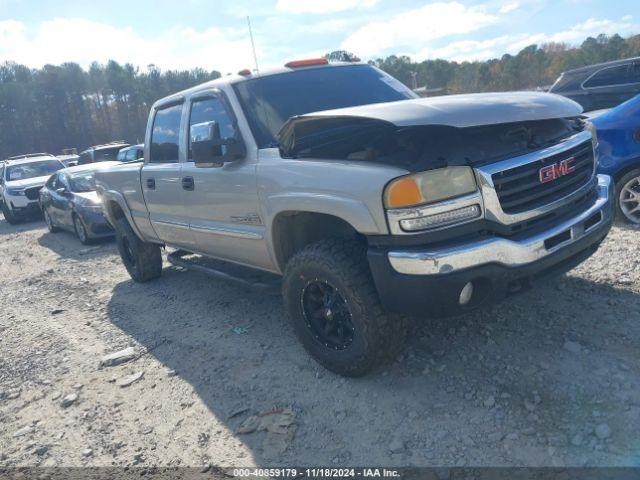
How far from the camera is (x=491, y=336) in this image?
350 centimetres

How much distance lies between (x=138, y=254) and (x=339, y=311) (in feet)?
12.1

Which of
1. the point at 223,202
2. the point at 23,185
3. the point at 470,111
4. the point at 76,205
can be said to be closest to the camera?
the point at 470,111

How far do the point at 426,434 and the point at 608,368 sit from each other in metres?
1.15

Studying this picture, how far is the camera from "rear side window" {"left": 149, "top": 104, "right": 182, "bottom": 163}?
15.4 feet

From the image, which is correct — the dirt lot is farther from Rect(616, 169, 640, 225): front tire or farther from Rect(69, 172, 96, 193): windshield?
Rect(69, 172, 96, 193): windshield

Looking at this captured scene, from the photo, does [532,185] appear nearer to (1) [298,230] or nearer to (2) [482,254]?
(2) [482,254]

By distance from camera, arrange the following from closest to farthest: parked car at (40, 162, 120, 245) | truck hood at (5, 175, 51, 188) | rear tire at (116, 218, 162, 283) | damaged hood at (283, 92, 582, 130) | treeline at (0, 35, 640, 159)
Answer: damaged hood at (283, 92, 582, 130)
rear tire at (116, 218, 162, 283)
parked car at (40, 162, 120, 245)
truck hood at (5, 175, 51, 188)
treeline at (0, 35, 640, 159)

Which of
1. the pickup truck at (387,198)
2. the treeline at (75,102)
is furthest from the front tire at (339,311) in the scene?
the treeline at (75,102)

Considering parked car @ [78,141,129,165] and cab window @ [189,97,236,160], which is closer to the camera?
cab window @ [189,97,236,160]

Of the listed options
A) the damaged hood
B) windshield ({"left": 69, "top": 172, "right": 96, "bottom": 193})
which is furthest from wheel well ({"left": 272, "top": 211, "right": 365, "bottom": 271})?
windshield ({"left": 69, "top": 172, "right": 96, "bottom": 193})

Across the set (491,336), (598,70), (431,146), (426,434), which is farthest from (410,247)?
(598,70)

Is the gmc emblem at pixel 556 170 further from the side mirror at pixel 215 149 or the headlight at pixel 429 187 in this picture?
the side mirror at pixel 215 149

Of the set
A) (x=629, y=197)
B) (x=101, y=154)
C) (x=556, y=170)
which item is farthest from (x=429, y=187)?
(x=101, y=154)

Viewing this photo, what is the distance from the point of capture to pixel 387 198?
8.82ft
